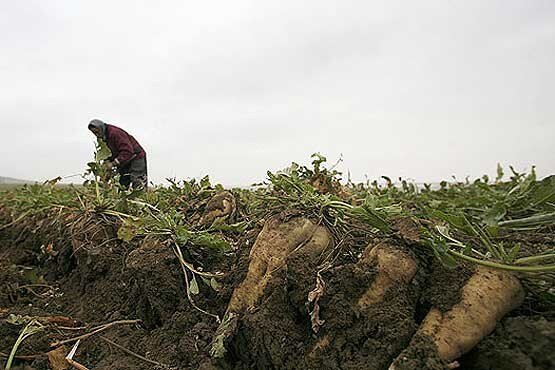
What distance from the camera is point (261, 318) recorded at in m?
1.27

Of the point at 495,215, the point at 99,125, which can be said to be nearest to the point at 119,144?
the point at 99,125

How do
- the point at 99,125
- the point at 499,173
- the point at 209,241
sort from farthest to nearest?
the point at 99,125
the point at 499,173
the point at 209,241

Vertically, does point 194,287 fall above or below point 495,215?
below

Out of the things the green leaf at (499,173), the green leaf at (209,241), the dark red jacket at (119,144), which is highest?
the dark red jacket at (119,144)

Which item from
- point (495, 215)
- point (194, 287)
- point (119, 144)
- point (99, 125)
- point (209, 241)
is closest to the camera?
point (495, 215)

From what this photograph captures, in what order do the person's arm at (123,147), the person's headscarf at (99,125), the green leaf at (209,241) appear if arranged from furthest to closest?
the person's arm at (123,147), the person's headscarf at (99,125), the green leaf at (209,241)

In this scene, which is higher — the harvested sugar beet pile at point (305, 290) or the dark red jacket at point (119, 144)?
the dark red jacket at point (119, 144)

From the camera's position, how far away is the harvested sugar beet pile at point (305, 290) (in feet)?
3.38

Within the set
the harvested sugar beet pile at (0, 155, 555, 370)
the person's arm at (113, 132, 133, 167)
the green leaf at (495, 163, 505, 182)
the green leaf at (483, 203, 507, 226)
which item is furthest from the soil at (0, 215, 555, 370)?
the person's arm at (113, 132, 133, 167)

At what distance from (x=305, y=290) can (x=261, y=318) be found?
0.52ft

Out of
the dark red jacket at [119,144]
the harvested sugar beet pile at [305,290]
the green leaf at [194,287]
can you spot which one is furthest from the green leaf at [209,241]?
the dark red jacket at [119,144]

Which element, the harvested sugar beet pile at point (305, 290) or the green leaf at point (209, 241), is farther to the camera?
the green leaf at point (209, 241)

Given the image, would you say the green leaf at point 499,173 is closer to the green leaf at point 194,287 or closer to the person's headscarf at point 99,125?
the green leaf at point 194,287

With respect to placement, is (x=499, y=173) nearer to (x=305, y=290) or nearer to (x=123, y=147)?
(x=305, y=290)
